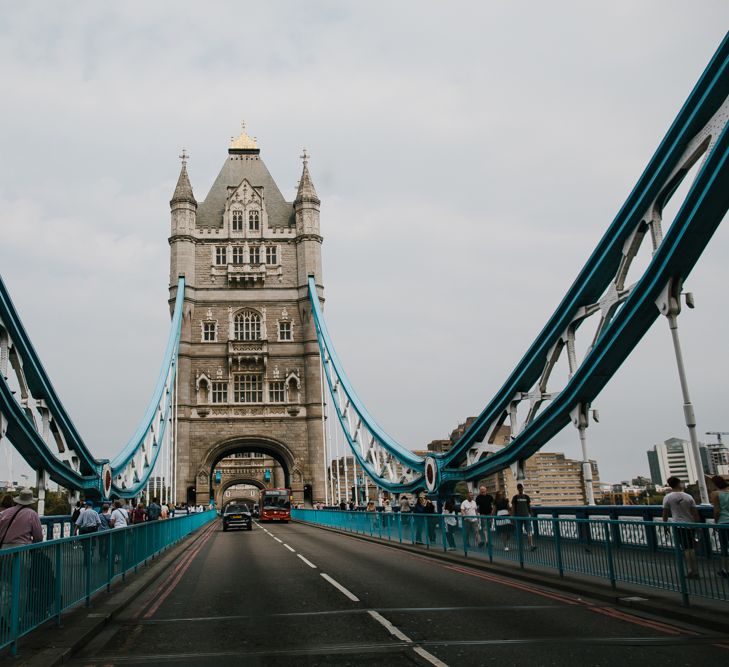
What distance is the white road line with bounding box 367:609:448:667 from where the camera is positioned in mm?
6461

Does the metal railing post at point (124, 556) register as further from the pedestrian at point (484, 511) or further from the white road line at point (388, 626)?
the pedestrian at point (484, 511)

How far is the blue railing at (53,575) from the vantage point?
6906 mm

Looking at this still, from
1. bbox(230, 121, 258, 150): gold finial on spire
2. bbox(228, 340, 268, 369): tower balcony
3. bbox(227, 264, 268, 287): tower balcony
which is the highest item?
bbox(230, 121, 258, 150): gold finial on spire

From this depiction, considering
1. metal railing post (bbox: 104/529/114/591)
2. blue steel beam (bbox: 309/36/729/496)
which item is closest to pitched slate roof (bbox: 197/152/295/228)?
blue steel beam (bbox: 309/36/729/496)

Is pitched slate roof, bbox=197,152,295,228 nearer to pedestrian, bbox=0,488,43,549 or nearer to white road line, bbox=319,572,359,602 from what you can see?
white road line, bbox=319,572,359,602

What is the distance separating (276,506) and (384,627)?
42472 mm

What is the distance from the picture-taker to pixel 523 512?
15148 millimetres

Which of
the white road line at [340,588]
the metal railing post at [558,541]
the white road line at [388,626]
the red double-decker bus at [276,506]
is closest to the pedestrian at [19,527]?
the white road line at [388,626]

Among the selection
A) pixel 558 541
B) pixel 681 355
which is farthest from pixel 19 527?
pixel 681 355

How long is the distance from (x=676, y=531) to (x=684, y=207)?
6.66 m

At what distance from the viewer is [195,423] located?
54.0m

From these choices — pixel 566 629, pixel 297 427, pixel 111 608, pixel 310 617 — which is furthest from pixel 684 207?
pixel 297 427

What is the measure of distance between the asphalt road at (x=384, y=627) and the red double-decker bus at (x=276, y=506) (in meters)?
36.1

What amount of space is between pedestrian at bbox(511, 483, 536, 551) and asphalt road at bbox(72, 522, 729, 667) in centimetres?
97
